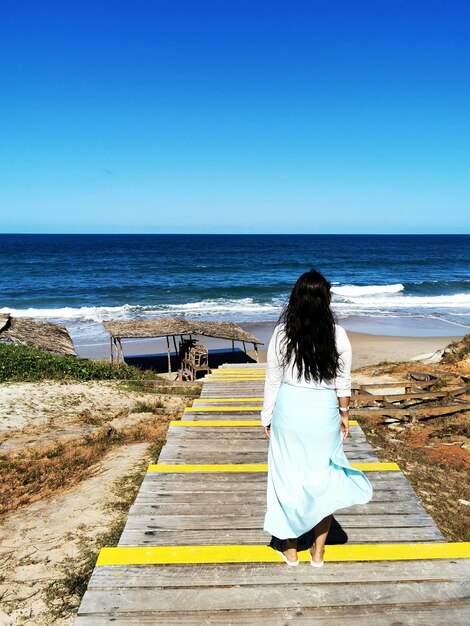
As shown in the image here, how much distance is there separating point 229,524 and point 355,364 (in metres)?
16.4

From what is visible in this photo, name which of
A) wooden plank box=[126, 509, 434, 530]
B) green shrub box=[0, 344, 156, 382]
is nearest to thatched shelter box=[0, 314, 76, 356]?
green shrub box=[0, 344, 156, 382]

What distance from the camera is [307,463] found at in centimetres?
313

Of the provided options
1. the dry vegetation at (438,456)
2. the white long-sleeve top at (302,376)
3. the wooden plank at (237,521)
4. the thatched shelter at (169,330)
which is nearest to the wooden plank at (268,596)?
the wooden plank at (237,521)

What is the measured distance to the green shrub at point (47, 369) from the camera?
1150cm

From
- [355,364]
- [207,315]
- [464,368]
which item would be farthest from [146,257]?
[464,368]

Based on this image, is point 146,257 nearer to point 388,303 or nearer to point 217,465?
point 388,303

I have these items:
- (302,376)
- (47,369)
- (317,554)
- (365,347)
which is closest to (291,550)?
(317,554)

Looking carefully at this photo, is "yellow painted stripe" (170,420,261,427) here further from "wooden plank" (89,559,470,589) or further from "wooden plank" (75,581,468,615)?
"wooden plank" (75,581,468,615)

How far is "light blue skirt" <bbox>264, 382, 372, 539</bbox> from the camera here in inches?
122

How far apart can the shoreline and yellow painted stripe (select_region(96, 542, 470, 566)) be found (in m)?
16.2

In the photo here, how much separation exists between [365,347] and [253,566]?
2025cm

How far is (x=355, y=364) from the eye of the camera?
19453mm

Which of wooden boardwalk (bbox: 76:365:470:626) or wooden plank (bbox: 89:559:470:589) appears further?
wooden plank (bbox: 89:559:470:589)

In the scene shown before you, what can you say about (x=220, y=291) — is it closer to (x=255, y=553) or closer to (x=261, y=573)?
(x=255, y=553)
